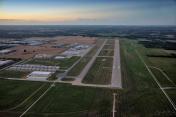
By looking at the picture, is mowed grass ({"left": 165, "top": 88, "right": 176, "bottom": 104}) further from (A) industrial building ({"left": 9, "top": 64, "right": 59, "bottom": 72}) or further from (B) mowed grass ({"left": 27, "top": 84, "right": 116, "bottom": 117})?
(A) industrial building ({"left": 9, "top": 64, "right": 59, "bottom": 72})

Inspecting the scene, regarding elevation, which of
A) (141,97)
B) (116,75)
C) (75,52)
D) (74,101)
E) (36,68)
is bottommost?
(74,101)

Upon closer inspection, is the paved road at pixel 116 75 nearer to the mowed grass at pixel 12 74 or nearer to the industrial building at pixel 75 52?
the industrial building at pixel 75 52

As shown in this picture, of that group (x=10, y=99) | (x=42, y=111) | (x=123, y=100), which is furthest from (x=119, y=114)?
(x=10, y=99)

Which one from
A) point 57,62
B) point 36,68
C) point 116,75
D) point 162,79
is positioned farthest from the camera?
point 57,62

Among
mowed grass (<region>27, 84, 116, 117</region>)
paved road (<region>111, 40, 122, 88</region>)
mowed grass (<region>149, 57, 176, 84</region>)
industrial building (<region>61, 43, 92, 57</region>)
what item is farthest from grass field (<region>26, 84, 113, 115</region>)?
industrial building (<region>61, 43, 92, 57</region>)

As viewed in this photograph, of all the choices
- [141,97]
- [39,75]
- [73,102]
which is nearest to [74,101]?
[73,102]

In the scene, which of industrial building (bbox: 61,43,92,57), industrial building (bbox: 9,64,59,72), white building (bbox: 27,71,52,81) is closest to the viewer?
white building (bbox: 27,71,52,81)

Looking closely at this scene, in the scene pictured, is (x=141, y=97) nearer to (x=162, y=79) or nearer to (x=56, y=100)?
(x=162, y=79)
